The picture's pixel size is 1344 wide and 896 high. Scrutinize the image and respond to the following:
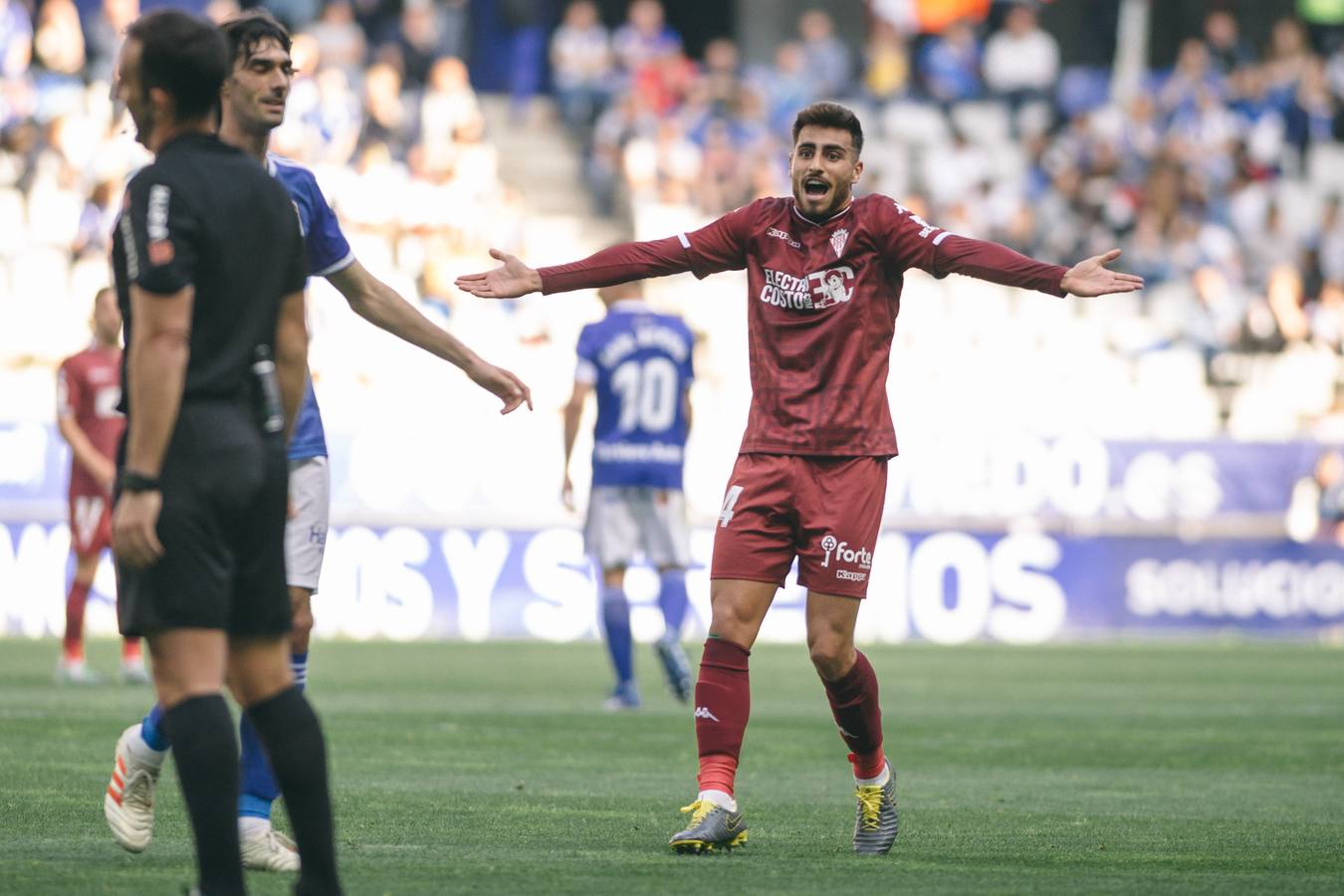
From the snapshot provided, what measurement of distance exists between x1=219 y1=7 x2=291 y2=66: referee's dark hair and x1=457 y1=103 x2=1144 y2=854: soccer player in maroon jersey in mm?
919

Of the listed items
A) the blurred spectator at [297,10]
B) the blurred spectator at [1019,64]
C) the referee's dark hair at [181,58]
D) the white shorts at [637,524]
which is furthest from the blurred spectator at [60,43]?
the referee's dark hair at [181,58]

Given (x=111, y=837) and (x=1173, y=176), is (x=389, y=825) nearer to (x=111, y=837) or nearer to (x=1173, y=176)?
(x=111, y=837)

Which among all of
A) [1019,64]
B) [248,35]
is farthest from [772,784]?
[1019,64]

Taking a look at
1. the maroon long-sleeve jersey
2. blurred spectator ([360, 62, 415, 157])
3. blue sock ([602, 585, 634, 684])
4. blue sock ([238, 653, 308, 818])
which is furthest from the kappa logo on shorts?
blurred spectator ([360, 62, 415, 157])

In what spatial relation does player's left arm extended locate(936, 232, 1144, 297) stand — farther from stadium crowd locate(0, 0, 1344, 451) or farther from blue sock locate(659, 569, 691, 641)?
stadium crowd locate(0, 0, 1344, 451)

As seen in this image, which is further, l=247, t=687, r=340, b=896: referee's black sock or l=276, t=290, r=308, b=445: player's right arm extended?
l=276, t=290, r=308, b=445: player's right arm extended

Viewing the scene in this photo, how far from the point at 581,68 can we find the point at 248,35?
20476mm

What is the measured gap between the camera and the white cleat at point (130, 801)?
6176mm

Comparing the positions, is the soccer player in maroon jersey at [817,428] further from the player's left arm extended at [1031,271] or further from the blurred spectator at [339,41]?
the blurred spectator at [339,41]

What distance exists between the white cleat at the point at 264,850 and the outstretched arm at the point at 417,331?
1338 millimetres

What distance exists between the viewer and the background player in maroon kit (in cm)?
1388

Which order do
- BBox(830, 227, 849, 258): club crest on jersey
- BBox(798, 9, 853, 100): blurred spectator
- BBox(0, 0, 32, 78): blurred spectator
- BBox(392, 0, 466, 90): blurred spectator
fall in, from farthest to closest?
BBox(798, 9, 853, 100): blurred spectator
BBox(392, 0, 466, 90): blurred spectator
BBox(0, 0, 32, 78): blurred spectator
BBox(830, 227, 849, 258): club crest on jersey

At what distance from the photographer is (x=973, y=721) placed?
12367mm

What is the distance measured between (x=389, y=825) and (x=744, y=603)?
1.34 meters
